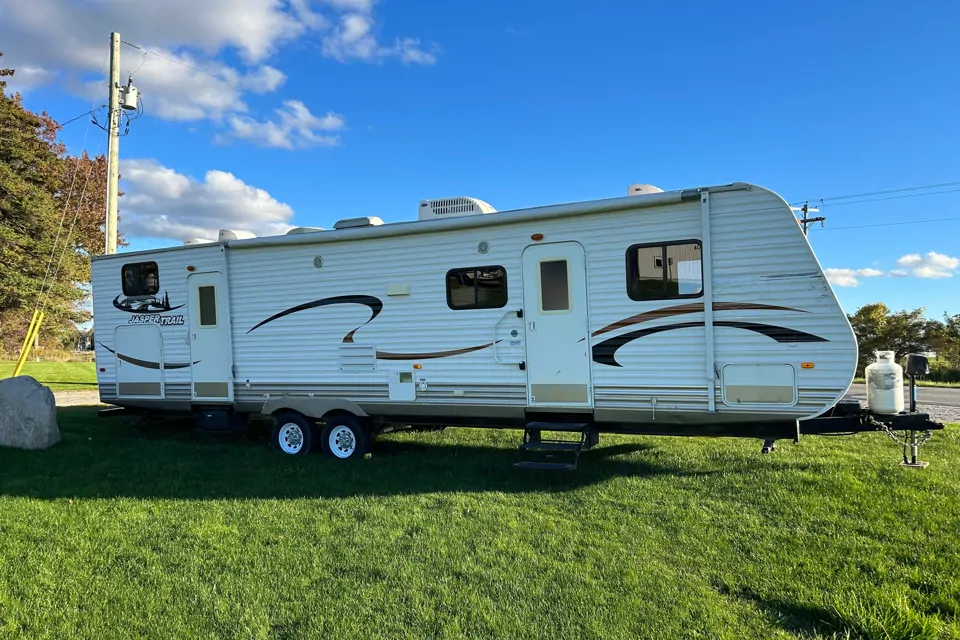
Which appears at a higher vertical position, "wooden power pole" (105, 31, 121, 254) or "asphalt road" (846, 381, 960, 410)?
"wooden power pole" (105, 31, 121, 254)

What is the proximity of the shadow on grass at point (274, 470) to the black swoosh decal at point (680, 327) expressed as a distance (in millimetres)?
1314

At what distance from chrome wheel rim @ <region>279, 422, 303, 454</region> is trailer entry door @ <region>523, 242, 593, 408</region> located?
339 cm

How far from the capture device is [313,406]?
809 cm

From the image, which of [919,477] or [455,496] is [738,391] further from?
[455,496]

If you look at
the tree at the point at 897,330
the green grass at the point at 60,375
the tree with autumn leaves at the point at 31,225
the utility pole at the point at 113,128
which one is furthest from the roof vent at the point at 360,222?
the tree at the point at 897,330

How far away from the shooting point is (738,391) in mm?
6180

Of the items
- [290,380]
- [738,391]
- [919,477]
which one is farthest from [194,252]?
[919,477]

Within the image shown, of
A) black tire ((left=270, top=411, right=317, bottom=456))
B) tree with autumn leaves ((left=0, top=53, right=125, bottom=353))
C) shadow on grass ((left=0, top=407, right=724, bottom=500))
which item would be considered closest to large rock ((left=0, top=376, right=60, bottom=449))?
shadow on grass ((left=0, top=407, right=724, bottom=500))

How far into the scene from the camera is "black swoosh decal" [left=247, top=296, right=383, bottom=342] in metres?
7.79

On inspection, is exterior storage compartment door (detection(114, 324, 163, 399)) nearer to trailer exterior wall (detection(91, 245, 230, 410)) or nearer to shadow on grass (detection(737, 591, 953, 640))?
trailer exterior wall (detection(91, 245, 230, 410))

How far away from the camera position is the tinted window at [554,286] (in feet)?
22.5

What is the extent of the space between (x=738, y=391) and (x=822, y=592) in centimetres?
256

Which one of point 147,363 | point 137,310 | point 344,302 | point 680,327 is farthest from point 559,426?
point 137,310

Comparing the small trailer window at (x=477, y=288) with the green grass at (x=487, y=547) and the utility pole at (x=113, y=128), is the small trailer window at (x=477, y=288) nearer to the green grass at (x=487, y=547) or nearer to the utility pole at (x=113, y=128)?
the green grass at (x=487, y=547)
